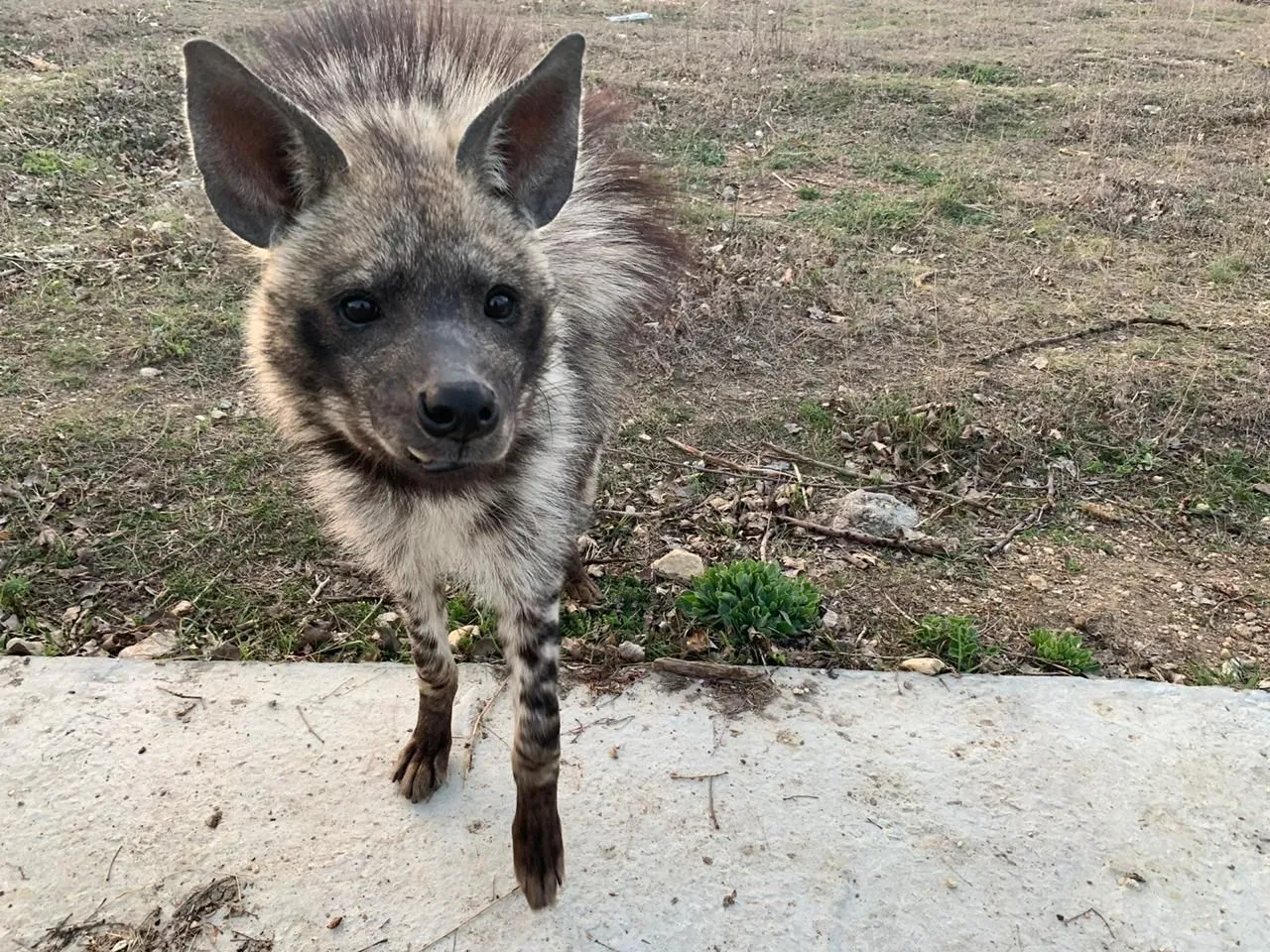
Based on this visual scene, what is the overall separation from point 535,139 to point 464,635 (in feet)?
4.82

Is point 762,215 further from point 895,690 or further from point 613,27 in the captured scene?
point 613,27

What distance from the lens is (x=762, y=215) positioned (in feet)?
18.4

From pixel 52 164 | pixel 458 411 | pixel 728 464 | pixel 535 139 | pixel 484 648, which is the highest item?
pixel 535 139

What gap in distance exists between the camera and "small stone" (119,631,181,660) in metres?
2.69

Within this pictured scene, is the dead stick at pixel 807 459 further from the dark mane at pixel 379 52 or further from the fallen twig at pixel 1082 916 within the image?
the fallen twig at pixel 1082 916

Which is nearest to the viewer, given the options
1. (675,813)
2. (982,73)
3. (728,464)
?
(675,813)

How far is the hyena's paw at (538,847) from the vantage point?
2.00 meters

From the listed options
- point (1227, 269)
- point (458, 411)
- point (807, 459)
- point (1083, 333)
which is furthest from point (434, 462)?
point (1227, 269)

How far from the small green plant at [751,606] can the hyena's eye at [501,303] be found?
121cm

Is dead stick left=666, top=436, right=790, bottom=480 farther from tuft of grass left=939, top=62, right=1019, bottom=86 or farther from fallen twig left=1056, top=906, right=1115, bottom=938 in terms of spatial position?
tuft of grass left=939, top=62, right=1019, bottom=86

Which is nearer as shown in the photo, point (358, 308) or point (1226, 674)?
point (358, 308)

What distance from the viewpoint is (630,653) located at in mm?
2729

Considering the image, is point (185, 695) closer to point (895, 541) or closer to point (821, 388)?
point (895, 541)

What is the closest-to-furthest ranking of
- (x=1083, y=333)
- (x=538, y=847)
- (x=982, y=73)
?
1. (x=538, y=847)
2. (x=1083, y=333)
3. (x=982, y=73)
